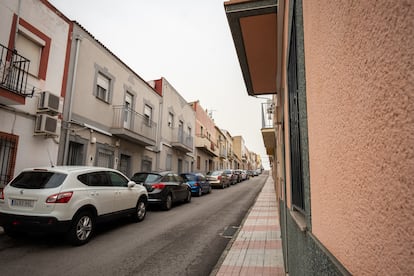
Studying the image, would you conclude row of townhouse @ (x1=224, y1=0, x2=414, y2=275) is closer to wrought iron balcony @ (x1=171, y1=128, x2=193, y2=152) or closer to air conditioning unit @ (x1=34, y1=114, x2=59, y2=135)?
air conditioning unit @ (x1=34, y1=114, x2=59, y2=135)

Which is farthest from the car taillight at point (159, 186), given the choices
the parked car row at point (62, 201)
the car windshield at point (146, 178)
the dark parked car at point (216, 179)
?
the dark parked car at point (216, 179)

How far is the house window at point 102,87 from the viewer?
40.4 ft

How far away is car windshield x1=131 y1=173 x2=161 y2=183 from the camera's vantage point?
10.8m

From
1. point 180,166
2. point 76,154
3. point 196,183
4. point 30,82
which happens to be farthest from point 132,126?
point 180,166

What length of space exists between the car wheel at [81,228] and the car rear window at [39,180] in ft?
2.96

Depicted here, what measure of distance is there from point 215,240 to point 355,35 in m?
6.32

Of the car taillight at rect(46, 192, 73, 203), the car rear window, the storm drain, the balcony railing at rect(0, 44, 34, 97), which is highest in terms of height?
the balcony railing at rect(0, 44, 34, 97)

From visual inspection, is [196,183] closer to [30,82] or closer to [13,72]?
[30,82]

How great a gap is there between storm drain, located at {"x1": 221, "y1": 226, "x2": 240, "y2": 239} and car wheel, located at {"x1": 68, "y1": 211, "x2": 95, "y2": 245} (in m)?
3.30

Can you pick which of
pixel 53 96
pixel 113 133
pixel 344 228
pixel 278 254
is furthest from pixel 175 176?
pixel 344 228

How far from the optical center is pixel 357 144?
696 mm

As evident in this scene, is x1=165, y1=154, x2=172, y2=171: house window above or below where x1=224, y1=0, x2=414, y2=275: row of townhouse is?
above

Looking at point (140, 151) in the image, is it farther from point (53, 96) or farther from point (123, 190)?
point (123, 190)

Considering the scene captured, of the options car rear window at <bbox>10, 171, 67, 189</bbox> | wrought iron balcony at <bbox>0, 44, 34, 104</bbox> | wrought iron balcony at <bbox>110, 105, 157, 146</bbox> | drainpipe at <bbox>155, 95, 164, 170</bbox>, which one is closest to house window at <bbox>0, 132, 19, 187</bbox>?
wrought iron balcony at <bbox>0, 44, 34, 104</bbox>
